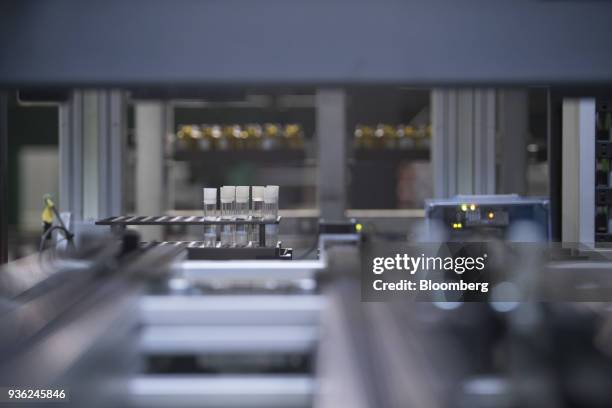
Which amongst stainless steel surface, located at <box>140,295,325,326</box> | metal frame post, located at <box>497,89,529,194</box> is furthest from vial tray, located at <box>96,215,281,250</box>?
metal frame post, located at <box>497,89,529,194</box>

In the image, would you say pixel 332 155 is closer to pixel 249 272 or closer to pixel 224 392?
pixel 249 272

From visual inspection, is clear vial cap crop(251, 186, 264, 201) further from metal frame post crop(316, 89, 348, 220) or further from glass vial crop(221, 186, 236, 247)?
metal frame post crop(316, 89, 348, 220)

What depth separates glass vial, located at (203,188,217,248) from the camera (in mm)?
1979

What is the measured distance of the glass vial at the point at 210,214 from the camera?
6.49 ft

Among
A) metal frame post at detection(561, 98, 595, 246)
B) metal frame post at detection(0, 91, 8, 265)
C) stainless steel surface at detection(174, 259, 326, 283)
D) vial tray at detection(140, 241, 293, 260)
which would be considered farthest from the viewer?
metal frame post at detection(0, 91, 8, 265)

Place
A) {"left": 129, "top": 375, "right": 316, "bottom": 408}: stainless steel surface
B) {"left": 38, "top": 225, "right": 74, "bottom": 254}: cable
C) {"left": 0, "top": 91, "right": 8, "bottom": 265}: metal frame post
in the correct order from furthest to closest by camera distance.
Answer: {"left": 0, "top": 91, "right": 8, "bottom": 265}: metal frame post
{"left": 38, "top": 225, "right": 74, "bottom": 254}: cable
{"left": 129, "top": 375, "right": 316, "bottom": 408}: stainless steel surface

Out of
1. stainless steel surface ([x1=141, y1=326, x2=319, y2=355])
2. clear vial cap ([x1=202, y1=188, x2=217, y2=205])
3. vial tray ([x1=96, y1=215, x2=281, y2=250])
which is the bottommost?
stainless steel surface ([x1=141, y1=326, x2=319, y2=355])

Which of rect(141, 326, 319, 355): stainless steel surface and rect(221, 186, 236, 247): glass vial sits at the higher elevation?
rect(221, 186, 236, 247): glass vial

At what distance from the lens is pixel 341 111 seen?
3699mm

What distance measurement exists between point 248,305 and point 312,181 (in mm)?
2498

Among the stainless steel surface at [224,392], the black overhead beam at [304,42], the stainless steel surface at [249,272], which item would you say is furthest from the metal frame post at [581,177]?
the black overhead beam at [304,42]

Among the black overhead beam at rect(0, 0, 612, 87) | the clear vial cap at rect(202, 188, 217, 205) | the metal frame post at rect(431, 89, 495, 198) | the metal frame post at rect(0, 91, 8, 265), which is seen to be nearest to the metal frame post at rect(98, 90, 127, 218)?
the metal frame post at rect(0, 91, 8, 265)

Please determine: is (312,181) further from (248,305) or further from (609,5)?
(609,5)

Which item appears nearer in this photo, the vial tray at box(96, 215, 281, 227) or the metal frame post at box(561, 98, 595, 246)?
the vial tray at box(96, 215, 281, 227)
